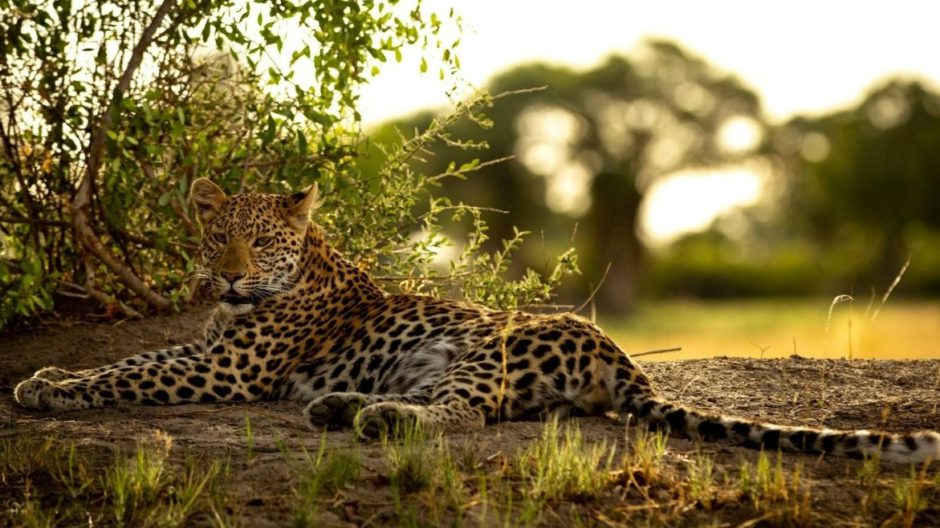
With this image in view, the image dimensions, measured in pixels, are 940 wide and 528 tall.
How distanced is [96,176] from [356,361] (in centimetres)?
378

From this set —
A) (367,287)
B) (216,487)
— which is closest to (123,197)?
(367,287)

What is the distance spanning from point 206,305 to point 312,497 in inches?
247

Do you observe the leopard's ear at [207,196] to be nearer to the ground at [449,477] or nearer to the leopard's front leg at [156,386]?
the leopard's front leg at [156,386]

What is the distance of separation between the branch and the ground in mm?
2982

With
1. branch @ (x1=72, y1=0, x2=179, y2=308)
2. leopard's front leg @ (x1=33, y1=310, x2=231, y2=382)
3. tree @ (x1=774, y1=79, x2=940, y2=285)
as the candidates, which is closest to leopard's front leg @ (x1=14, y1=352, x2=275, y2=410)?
leopard's front leg @ (x1=33, y1=310, x2=231, y2=382)

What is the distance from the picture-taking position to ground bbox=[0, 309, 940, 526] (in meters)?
4.90

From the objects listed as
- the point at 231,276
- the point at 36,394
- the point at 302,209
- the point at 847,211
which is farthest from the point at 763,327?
the point at 36,394

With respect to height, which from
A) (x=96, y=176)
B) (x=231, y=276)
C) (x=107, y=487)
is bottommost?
(x=107, y=487)

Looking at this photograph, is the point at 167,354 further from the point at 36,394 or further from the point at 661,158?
the point at 661,158

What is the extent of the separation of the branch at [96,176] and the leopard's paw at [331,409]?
424 cm

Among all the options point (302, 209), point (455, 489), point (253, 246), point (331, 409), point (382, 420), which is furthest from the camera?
point (302, 209)

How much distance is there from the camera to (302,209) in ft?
25.3

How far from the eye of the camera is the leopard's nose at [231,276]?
7.41 meters

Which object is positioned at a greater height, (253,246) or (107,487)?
(253,246)
